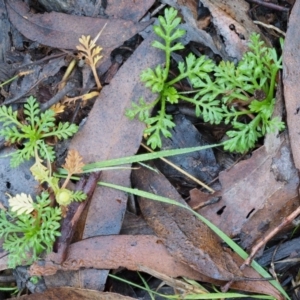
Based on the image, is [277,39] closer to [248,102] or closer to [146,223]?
[248,102]

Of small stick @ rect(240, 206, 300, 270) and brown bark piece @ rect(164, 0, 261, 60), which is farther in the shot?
brown bark piece @ rect(164, 0, 261, 60)

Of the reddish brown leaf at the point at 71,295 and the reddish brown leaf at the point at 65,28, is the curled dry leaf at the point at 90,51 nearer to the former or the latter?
the reddish brown leaf at the point at 65,28

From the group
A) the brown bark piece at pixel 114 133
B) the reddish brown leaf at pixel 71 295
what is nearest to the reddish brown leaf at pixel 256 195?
the brown bark piece at pixel 114 133

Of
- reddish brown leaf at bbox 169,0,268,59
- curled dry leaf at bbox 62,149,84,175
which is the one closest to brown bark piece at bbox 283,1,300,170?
reddish brown leaf at bbox 169,0,268,59

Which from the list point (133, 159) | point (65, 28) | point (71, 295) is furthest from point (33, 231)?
point (65, 28)

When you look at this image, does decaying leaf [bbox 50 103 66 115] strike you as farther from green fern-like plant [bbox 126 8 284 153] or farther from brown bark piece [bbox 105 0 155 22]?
brown bark piece [bbox 105 0 155 22]

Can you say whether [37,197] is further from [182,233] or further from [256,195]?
[256,195]
